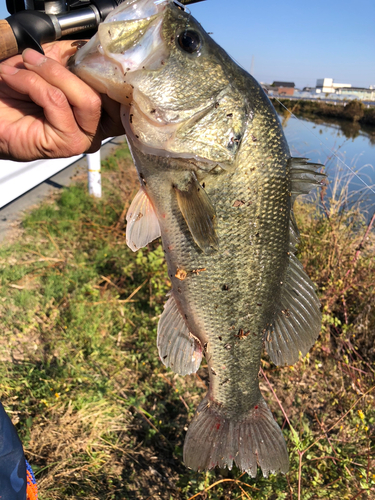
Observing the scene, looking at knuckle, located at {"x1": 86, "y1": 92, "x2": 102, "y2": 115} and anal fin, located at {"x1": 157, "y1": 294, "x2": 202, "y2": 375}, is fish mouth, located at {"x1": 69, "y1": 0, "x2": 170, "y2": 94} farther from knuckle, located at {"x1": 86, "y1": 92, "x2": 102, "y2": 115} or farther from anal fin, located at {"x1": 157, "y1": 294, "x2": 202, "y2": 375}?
anal fin, located at {"x1": 157, "y1": 294, "x2": 202, "y2": 375}

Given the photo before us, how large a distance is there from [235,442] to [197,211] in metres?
1.25

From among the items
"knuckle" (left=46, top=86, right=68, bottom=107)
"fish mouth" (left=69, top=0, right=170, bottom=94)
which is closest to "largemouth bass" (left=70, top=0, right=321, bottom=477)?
"fish mouth" (left=69, top=0, right=170, bottom=94)

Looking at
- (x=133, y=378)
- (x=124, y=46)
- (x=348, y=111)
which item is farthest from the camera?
(x=348, y=111)

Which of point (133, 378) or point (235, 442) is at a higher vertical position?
point (235, 442)

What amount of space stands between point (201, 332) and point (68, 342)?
2110 millimetres

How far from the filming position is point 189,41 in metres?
1.45

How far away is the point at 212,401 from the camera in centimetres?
193

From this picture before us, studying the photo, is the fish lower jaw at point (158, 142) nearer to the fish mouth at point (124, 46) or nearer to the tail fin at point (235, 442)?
the fish mouth at point (124, 46)

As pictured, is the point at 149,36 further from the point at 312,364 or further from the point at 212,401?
the point at 312,364

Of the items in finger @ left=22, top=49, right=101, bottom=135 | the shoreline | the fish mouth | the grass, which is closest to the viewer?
the fish mouth

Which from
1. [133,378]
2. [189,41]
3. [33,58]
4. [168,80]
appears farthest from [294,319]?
[133,378]

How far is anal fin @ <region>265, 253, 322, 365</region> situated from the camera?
5.93 ft

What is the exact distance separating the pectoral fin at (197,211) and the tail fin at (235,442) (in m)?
0.99

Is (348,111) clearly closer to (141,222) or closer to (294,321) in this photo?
(294,321)
